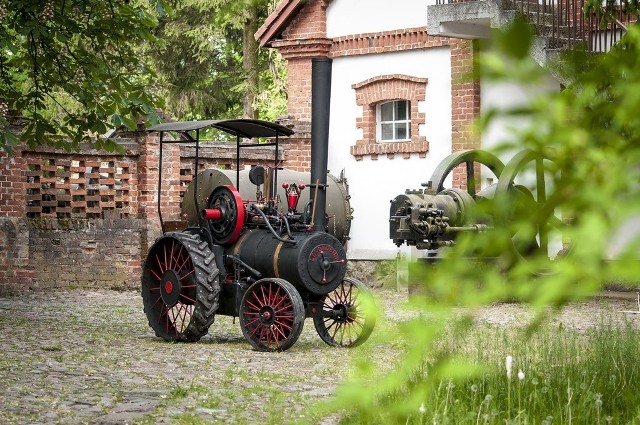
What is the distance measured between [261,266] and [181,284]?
2.76 ft

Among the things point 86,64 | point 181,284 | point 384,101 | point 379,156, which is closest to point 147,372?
point 181,284

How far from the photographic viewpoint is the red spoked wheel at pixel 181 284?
1132 cm

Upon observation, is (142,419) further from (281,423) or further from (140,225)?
(140,225)

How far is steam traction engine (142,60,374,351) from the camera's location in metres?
11.1

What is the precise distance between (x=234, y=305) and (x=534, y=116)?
10458 mm

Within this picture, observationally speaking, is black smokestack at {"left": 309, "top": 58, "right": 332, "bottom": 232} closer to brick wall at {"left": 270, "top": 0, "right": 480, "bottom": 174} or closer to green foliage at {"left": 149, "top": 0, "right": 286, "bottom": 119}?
brick wall at {"left": 270, "top": 0, "right": 480, "bottom": 174}

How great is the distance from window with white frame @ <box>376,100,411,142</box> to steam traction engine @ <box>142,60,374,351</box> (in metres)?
7.78

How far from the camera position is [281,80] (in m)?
29.5

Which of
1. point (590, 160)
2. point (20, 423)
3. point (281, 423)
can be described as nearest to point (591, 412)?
point (281, 423)

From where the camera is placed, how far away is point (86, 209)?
18844mm

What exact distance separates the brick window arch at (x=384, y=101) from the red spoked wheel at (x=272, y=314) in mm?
8451

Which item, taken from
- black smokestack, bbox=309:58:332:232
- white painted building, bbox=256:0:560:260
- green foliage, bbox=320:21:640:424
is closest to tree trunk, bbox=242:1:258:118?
white painted building, bbox=256:0:560:260

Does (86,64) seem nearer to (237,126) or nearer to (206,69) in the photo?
(237,126)

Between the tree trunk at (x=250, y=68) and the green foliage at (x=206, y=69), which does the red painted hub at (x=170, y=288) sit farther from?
the tree trunk at (x=250, y=68)
